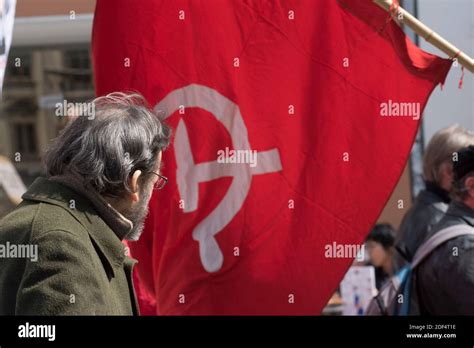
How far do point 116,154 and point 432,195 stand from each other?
2.32 m

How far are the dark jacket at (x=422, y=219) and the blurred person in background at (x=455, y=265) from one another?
2.90 feet

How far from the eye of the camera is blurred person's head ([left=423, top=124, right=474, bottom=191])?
3992mm

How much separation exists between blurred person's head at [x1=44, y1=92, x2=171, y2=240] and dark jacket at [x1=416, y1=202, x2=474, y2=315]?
1.18 m

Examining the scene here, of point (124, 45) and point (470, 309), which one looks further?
point (124, 45)

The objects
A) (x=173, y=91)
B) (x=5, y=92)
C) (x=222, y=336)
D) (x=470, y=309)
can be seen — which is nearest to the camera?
(x=222, y=336)

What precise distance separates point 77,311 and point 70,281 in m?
0.07

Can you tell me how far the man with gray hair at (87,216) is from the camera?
2.09m

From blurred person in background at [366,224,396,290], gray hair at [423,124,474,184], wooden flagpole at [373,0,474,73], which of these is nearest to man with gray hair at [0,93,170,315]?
wooden flagpole at [373,0,474,73]

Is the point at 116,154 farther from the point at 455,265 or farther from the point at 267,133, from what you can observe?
the point at 455,265

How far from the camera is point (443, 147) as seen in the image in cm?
408

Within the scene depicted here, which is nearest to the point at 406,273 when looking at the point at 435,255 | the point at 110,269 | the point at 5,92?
the point at 435,255

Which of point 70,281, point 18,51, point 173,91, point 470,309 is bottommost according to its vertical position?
point 470,309

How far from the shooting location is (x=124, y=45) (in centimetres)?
335

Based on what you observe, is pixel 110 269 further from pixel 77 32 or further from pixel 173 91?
pixel 77 32
